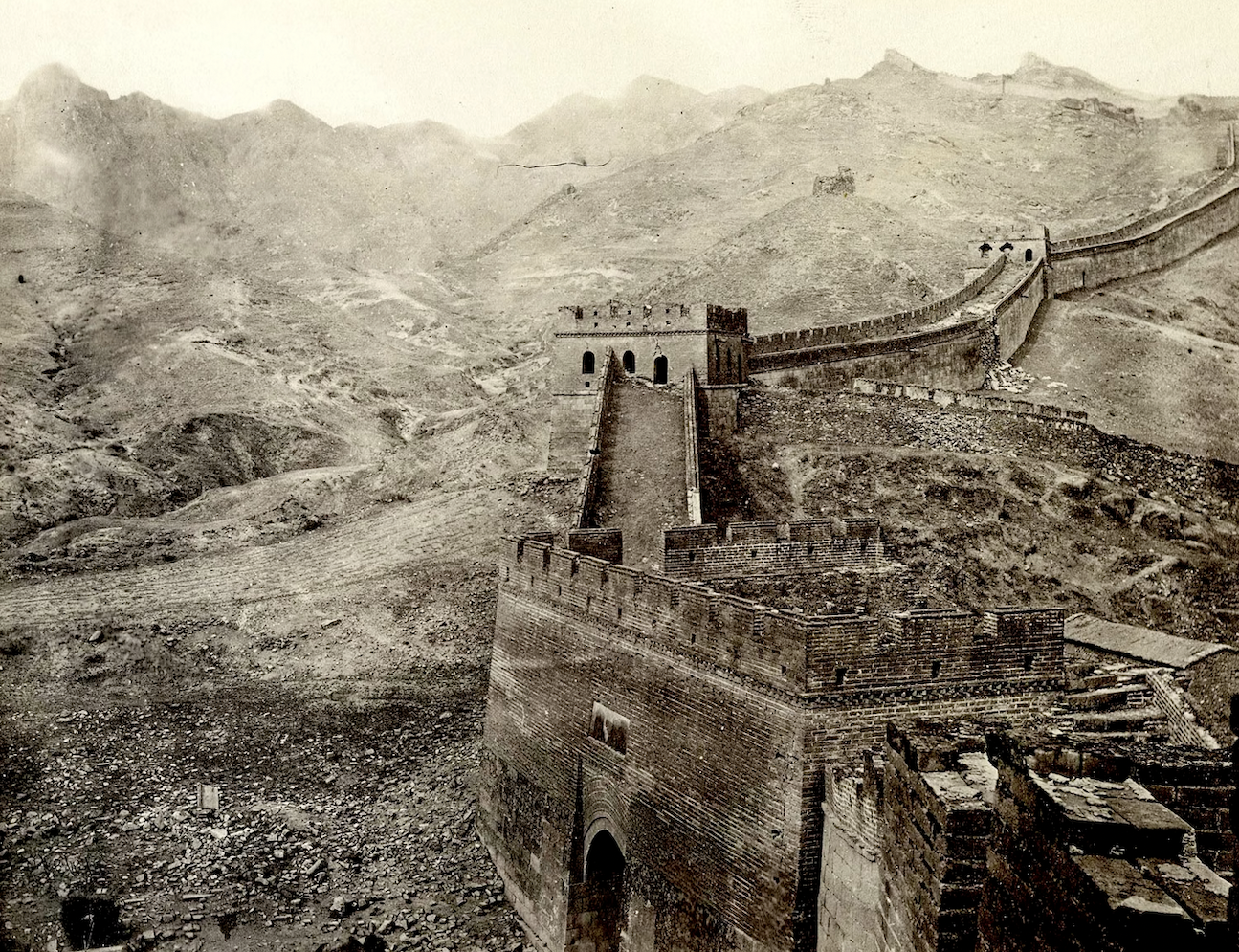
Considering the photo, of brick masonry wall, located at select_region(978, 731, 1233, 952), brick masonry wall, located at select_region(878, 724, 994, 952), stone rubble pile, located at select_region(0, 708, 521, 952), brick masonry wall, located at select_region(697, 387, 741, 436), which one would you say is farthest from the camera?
brick masonry wall, located at select_region(697, 387, 741, 436)

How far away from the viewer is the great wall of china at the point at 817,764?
4.18 meters

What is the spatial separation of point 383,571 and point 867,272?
41.4 meters

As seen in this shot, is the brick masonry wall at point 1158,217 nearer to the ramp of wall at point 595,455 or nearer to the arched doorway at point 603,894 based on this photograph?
the ramp of wall at point 595,455

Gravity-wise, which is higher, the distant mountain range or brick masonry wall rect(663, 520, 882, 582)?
the distant mountain range

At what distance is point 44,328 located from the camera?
57812mm

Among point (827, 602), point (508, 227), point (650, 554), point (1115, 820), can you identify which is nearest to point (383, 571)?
point (650, 554)

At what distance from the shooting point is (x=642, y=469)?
29469 millimetres

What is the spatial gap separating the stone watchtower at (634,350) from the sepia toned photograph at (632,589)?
151 mm

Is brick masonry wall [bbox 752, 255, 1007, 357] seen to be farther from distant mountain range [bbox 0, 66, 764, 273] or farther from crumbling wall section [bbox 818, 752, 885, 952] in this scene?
distant mountain range [bbox 0, 66, 764, 273]

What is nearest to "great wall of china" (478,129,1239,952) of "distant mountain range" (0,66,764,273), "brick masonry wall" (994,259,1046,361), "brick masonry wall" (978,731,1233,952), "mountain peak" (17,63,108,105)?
"brick masonry wall" (978,731,1233,952)

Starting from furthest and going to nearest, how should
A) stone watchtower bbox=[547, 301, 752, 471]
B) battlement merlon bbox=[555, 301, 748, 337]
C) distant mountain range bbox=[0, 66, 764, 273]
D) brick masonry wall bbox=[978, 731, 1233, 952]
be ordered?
distant mountain range bbox=[0, 66, 764, 273], battlement merlon bbox=[555, 301, 748, 337], stone watchtower bbox=[547, 301, 752, 471], brick masonry wall bbox=[978, 731, 1233, 952]

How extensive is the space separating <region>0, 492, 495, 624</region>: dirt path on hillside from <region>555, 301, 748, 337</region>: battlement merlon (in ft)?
23.8

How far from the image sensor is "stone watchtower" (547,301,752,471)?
119 feet

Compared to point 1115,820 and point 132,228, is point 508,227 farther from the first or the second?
point 1115,820
